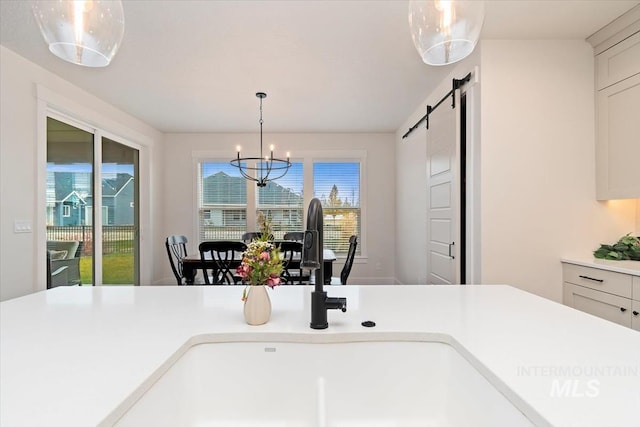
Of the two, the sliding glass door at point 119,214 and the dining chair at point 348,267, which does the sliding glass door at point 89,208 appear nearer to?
the sliding glass door at point 119,214

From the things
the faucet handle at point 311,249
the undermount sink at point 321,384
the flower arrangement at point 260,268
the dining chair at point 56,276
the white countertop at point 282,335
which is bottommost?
the dining chair at point 56,276

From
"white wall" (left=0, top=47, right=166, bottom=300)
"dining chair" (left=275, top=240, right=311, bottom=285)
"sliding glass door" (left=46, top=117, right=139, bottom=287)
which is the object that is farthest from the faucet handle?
"sliding glass door" (left=46, top=117, right=139, bottom=287)

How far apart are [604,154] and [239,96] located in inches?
139

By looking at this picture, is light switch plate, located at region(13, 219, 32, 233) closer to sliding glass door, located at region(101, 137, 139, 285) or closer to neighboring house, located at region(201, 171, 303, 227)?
sliding glass door, located at region(101, 137, 139, 285)

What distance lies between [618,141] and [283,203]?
4334 mm

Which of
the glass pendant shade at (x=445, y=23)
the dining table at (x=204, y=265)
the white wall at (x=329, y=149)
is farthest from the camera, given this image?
the white wall at (x=329, y=149)

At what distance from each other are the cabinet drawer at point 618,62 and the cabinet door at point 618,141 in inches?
2.0

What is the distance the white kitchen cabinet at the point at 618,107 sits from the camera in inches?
90.0

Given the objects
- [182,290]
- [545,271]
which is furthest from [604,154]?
[182,290]

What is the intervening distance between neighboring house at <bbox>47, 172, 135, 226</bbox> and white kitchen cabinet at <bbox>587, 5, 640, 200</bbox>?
16.3 feet

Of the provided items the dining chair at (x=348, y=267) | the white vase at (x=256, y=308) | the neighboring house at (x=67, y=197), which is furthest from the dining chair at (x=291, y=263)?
the neighboring house at (x=67, y=197)

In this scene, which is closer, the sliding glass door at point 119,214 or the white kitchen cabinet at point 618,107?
the white kitchen cabinet at point 618,107

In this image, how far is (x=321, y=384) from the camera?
0.89 m

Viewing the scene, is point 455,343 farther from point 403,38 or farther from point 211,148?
point 211,148
